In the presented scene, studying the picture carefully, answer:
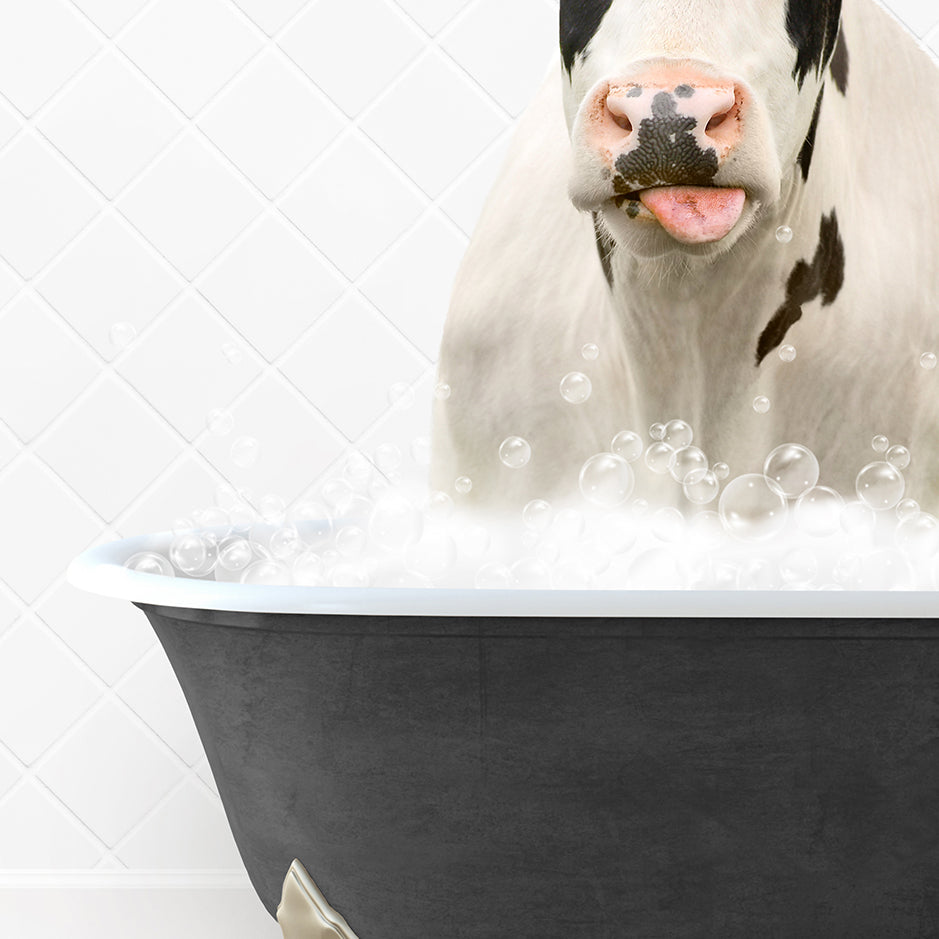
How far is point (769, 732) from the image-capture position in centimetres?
65

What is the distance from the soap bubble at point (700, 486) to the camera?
2.71 feet

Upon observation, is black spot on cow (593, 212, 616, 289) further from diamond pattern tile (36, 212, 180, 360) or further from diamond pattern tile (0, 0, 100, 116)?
diamond pattern tile (0, 0, 100, 116)

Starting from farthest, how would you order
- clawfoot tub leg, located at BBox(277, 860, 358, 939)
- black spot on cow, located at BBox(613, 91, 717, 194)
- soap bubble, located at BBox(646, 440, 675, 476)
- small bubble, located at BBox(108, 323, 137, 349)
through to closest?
small bubble, located at BBox(108, 323, 137, 349)
soap bubble, located at BBox(646, 440, 675, 476)
clawfoot tub leg, located at BBox(277, 860, 358, 939)
black spot on cow, located at BBox(613, 91, 717, 194)

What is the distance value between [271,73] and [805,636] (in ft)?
3.47

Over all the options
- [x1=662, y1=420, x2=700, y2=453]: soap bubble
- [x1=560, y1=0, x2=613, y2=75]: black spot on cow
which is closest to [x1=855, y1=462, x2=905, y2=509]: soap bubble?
[x1=662, y1=420, x2=700, y2=453]: soap bubble

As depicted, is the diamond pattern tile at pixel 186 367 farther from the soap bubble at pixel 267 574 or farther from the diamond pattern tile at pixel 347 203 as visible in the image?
the soap bubble at pixel 267 574

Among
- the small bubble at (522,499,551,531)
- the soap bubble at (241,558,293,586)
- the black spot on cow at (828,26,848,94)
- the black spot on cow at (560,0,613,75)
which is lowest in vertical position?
the small bubble at (522,499,551,531)

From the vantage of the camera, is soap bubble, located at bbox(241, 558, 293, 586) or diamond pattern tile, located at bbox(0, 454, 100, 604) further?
diamond pattern tile, located at bbox(0, 454, 100, 604)

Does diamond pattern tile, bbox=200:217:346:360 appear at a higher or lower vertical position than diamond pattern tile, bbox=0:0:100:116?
lower

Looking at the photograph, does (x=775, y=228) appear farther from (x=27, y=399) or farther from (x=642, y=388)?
(x=27, y=399)

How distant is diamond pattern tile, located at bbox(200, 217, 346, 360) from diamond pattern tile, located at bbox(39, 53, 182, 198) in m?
0.16

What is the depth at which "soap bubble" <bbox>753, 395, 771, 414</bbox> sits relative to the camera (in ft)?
2.83

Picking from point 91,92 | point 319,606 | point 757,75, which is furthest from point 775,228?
point 91,92

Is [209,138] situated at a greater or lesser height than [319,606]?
greater
